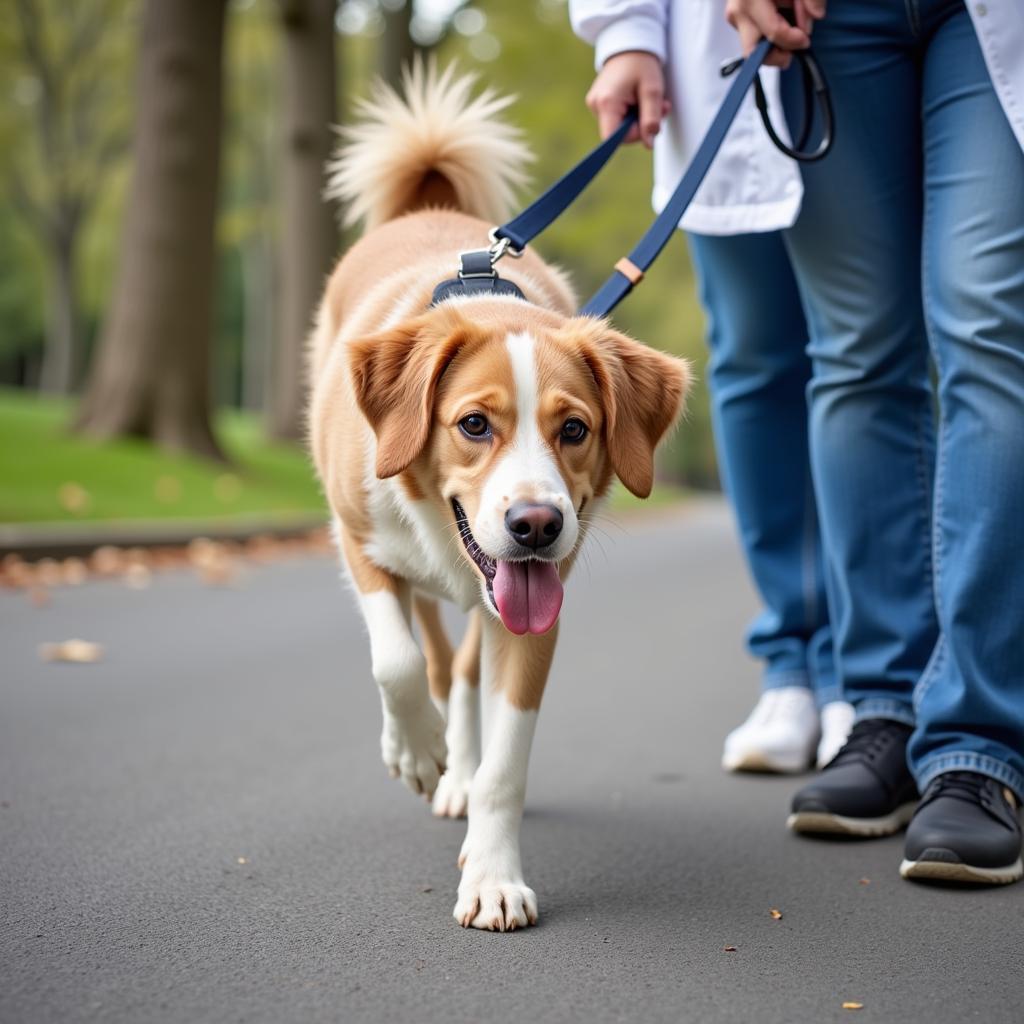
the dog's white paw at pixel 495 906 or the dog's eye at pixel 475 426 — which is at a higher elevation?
the dog's eye at pixel 475 426

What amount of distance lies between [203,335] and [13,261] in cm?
3450

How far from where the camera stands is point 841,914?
263 cm

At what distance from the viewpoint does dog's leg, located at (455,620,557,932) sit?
2.54 metres

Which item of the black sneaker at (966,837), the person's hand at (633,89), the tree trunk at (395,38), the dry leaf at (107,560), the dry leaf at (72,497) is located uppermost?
the tree trunk at (395,38)

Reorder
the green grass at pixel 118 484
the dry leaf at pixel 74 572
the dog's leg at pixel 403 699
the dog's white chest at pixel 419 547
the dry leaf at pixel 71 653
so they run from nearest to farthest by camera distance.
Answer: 1. the dog's leg at pixel 403 699
2. the dog's white chest at pixel 419 547
3. the dry leaf at pixel 71 653
4. the dry leaf at pixel 74 572
5. the green grass at pixel 118 484

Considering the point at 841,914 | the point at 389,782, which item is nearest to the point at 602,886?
the point at 841,914

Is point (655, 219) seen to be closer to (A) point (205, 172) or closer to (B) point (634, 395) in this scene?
(B) point (634, 395)

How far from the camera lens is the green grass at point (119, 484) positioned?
10320 mm

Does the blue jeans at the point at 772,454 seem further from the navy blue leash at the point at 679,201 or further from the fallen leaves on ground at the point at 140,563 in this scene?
the fallen leaves on ground at the point at 140,563

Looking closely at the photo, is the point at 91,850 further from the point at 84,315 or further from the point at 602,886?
the point at 84,315

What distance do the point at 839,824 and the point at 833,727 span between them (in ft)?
2.26

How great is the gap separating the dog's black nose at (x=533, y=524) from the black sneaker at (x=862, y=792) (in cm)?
104

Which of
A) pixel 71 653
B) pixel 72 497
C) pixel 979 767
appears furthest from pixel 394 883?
pixel 72 497

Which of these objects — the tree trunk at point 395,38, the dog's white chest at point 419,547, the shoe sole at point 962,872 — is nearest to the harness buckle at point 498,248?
the dog's white chest at point 419,547
